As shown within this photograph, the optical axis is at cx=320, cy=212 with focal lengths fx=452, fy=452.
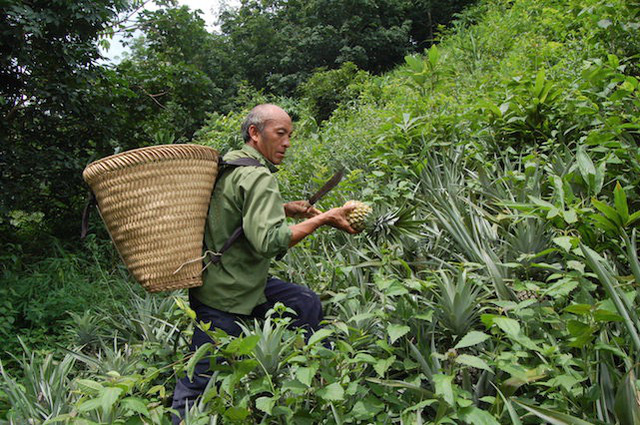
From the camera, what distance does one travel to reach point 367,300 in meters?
2.58

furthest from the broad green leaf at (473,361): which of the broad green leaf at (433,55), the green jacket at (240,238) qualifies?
the broad green leaf at (433,55)

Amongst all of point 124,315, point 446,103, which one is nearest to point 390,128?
point 446,103

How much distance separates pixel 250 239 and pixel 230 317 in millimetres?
426

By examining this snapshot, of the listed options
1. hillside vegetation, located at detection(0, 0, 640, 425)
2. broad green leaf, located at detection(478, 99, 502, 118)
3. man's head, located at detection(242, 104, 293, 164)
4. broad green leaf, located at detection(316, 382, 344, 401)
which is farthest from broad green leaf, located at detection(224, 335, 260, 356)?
broad green leaf, located at detection(478, 99, 502, 118)

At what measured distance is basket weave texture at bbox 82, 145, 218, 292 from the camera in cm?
191

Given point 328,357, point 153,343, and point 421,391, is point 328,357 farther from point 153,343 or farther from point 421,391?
point 153,343

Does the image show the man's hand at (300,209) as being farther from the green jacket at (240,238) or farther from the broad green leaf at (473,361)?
the broad green leaf at (473,361)

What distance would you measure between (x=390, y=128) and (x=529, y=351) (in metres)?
2.21

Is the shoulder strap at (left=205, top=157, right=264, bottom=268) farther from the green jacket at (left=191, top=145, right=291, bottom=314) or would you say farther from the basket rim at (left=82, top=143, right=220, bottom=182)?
the basket rim at (left=82, top=143, right=220, bottom=182)

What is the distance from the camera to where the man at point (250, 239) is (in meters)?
2.06

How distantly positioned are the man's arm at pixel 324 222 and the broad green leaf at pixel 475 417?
38.7 inches

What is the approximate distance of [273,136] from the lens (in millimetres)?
2377

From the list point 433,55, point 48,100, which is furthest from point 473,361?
point 48,100

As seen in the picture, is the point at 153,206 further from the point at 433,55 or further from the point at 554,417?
the point at 433,55
